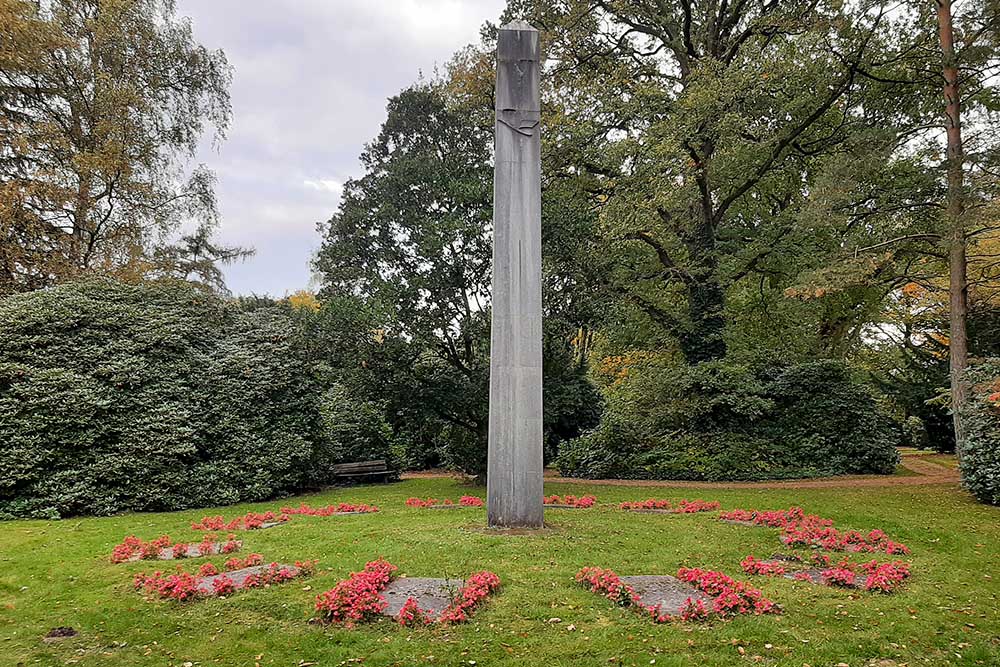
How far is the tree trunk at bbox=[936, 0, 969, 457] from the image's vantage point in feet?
33.2

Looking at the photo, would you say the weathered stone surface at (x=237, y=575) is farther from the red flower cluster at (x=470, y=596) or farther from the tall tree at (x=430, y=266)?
the tall tree at (x=430, y=266)

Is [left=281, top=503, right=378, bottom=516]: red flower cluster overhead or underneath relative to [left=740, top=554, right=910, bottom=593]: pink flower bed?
underneath

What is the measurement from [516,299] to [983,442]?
7561 millimetres

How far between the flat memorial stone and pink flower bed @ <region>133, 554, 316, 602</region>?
271 centimetres

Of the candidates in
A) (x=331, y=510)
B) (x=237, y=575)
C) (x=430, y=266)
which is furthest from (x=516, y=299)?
(x=430, y=266)

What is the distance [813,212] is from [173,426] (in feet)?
38.1

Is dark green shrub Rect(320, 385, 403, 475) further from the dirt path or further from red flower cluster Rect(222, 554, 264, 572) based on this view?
red flower cluster Rect(222, 554, 264, 572)

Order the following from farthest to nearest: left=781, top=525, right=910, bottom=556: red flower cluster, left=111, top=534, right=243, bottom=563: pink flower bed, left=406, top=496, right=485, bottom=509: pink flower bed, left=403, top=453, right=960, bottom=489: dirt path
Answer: left=403, top=453, right=960, bottom=489: dirt path < left=406, top=496, right=485, bottom=509: pink flower bed < left=781, top=525, right=910, bottom=556: red flower cluster < left=111, top=534, right=243, bottom=563: pink flower bed

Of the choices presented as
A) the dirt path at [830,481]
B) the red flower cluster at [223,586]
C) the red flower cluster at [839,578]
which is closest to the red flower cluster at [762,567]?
the red flower cluster at [839,578]

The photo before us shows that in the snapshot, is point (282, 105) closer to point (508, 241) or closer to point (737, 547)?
point (508, 241)

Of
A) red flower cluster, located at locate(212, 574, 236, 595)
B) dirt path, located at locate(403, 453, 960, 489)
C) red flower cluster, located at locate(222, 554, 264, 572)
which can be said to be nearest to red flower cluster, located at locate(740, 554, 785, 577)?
red flower cluster, located at locate(212, 574, 236, 595)

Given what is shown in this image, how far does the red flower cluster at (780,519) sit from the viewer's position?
7.28m

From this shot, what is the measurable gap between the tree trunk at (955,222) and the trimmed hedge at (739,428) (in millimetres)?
3106

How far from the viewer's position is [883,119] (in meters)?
14.7
